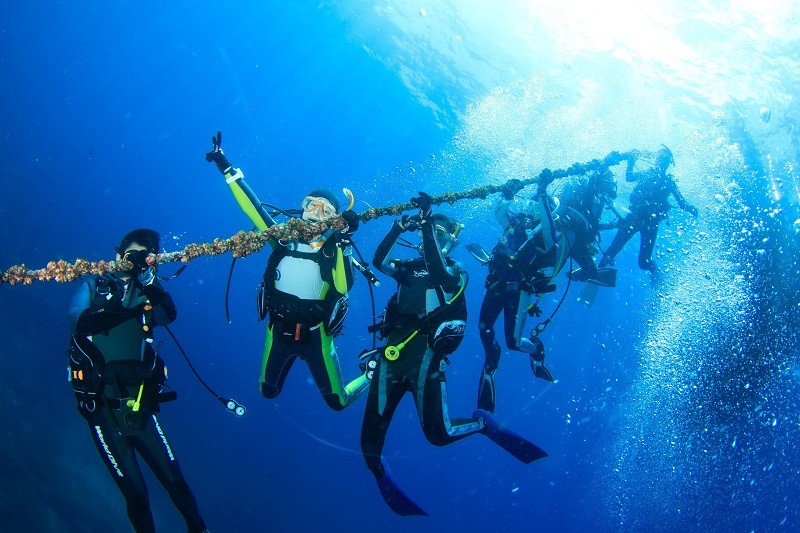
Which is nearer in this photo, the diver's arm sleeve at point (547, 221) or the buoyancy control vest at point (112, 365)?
the buoyancy control vest at point (112, 365)

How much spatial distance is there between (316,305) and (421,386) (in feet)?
5.89

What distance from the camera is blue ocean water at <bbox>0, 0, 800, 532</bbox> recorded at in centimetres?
1683

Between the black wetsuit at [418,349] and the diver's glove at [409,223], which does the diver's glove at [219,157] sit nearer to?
the black wetsuit at [418,349]

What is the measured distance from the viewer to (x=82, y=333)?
5.03 m

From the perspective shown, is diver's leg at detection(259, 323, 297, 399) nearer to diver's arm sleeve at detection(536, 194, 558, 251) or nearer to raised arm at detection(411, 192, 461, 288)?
raised arm at detection(411, 192, 461, 288)

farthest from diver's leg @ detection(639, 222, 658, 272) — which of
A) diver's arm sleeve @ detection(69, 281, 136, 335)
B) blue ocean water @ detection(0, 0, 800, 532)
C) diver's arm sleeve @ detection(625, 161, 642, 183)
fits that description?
diver's arm sleeve @ detection(69, 281, 136, 335)

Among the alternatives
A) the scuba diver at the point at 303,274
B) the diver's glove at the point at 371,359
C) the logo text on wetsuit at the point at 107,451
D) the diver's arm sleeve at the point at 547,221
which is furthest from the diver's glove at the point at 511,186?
the logo text on wetsuit at the point at 107,451

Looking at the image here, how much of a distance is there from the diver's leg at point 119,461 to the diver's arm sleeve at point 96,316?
40.5 inches

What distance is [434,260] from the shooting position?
5.70 metres

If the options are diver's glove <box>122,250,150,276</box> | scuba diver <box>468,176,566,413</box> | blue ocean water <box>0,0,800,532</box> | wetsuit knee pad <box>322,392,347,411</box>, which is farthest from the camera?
blue ocean water <box>0,0,800,532</box>

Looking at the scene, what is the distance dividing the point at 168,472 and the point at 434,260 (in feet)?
13.7

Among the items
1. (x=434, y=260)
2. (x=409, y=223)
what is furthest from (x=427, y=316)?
(x=409, y=223)

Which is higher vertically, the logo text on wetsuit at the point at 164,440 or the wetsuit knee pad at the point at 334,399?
the logo text on wetsuit at the point at 164,440

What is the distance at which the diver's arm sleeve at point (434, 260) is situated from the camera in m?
5.64
